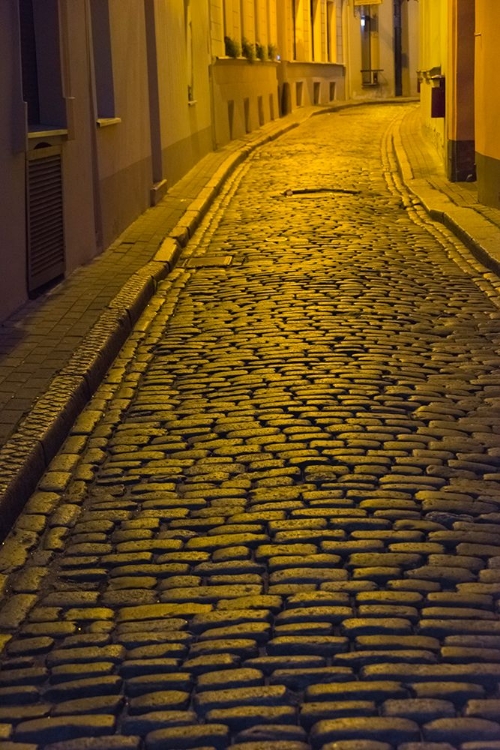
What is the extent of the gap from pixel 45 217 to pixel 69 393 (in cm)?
404

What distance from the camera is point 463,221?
45.4 feet

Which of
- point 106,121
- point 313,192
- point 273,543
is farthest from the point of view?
point 313,192

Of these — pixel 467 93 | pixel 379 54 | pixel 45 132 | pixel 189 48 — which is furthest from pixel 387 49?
pixel 45 132

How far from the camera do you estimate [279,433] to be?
6.59m

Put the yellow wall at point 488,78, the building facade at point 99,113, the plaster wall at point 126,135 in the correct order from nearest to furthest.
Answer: the building facade at point 99,113 < the plaster wall at point 126,135 < the yellow wall at point 488,78

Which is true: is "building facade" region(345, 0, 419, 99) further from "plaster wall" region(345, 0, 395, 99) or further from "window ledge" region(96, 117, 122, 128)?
"window ledge" region(96, 117, 122, 128)

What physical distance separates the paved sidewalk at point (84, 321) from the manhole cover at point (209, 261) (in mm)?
229

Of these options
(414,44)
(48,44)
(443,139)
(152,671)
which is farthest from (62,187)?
(414,44)

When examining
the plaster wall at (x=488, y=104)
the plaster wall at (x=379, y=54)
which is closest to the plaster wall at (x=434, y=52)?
the plaster wall at (x=488, y=104)

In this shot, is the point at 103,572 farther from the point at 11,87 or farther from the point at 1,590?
the point at 11,87

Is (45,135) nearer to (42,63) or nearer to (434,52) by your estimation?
(42,63)

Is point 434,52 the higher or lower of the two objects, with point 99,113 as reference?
higher

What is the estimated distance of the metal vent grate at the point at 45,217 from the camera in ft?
34.2

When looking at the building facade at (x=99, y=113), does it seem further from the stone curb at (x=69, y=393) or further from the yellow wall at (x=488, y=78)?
the yellow wall at (x=488, y=78)
